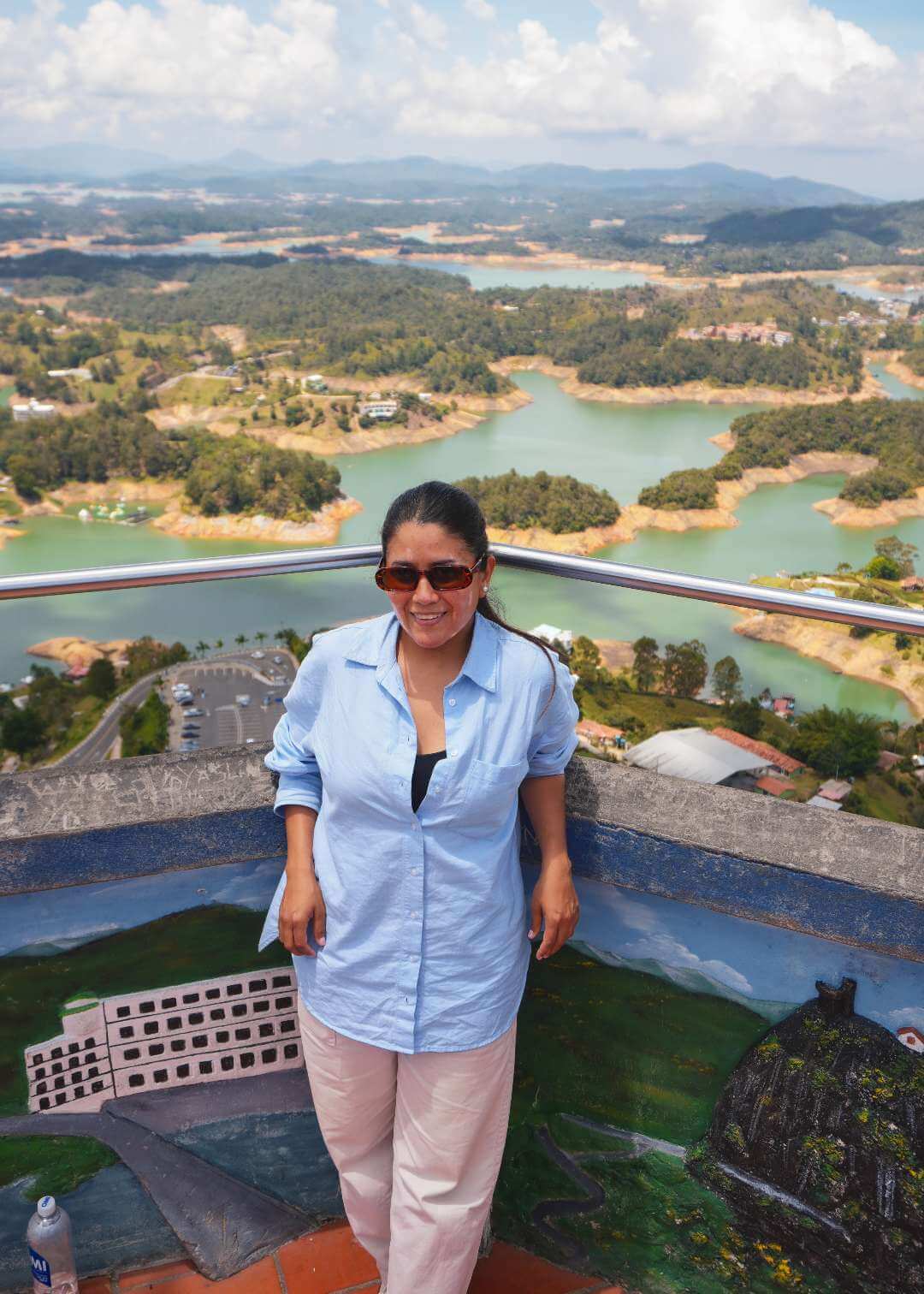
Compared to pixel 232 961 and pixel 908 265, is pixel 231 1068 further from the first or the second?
pixel 908 265

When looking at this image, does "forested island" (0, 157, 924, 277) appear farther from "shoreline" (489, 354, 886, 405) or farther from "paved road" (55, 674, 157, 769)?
"paved road" (55, 674, 157, 769)

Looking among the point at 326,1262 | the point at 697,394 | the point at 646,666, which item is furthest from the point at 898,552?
the point at 326,1262

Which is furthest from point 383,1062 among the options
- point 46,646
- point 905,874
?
point 46,646

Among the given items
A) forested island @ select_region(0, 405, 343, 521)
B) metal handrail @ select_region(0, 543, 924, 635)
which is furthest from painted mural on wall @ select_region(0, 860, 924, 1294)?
forested island @ select_region(0, 405, 343, 521)

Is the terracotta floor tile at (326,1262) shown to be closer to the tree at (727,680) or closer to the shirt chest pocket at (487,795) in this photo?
the shirt chest pocket at (487,795)

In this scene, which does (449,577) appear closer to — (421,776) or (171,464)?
(421,776)
